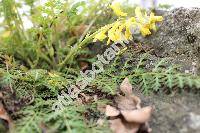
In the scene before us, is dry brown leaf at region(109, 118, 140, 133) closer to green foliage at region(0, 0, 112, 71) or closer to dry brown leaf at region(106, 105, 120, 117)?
dry brown leaf at region(106, 105, 120, 117)

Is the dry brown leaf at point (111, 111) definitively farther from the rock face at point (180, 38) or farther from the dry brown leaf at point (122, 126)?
the rock face at point (180, 38)

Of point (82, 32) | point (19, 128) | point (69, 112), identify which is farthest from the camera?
point (82, 32)

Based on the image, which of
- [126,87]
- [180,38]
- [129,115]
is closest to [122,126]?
[129,115]

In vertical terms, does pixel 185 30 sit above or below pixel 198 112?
above

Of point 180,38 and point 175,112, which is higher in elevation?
point 180,38

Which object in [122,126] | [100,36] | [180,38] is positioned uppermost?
[100,36]

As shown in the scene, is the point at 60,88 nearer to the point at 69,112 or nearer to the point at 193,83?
the point at 69,112

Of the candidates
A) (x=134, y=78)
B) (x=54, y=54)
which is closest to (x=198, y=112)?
(x=134, y=78)

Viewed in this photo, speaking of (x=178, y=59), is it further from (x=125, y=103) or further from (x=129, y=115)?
(x=129, y=115)
